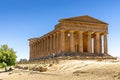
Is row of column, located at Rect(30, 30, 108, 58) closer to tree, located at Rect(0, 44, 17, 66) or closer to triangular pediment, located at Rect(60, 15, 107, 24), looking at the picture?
triangular pediment, located at Rect(60, 15, 107, 24)

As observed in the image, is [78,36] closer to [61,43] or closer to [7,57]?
[61,43]

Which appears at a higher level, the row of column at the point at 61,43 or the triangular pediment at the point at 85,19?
the triangular pediment at the point at 85,19

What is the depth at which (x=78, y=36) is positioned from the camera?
76625 millimetres

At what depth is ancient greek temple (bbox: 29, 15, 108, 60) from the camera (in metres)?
70.2

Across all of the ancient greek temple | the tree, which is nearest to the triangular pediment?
the ancient greek temple

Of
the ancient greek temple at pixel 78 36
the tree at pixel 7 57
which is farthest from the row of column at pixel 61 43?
the tree at pixel 7 57

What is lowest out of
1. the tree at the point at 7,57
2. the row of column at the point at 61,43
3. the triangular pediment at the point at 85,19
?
the tree at the point at 7,57

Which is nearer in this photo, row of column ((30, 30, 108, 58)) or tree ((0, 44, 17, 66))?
tree ((0, 44, 17, 66))

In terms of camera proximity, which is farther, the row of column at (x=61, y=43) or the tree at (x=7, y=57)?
the row of column at (x=61, y=43)

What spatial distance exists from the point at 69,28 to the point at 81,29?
3852 mm

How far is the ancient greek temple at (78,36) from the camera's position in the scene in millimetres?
70188

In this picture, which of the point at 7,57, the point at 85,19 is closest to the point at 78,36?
the point at 85,19

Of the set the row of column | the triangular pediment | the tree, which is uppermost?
the triangular pediment

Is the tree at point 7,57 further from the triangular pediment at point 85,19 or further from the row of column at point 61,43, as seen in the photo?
the triangular pediment at point 85,19
